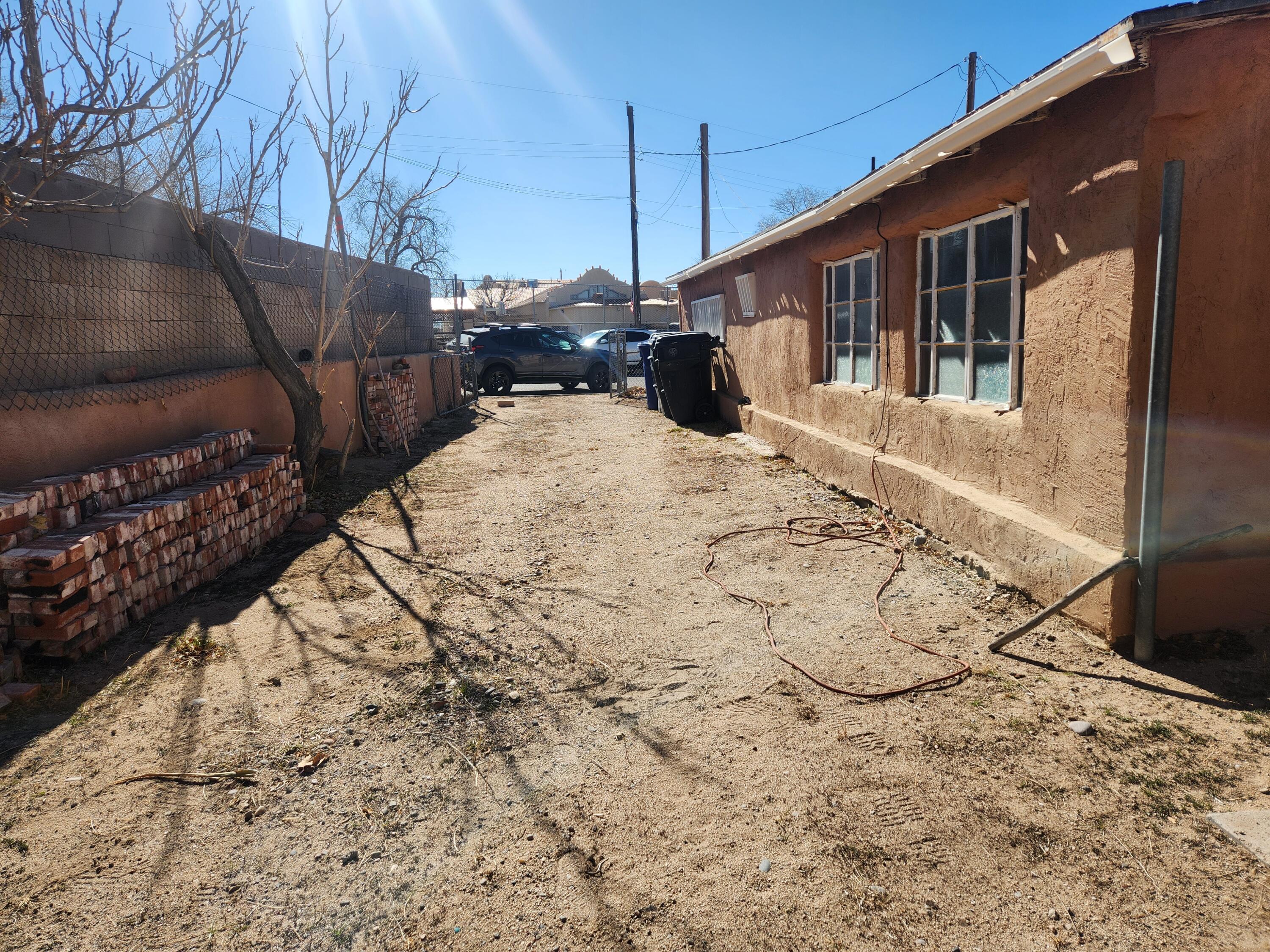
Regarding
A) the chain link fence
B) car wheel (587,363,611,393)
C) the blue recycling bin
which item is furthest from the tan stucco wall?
car wheel (587,363,611,393)

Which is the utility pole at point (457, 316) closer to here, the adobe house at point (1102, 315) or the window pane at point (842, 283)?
the window pane at point (842, 283)

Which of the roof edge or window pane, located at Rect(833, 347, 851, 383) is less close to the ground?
the roof edge

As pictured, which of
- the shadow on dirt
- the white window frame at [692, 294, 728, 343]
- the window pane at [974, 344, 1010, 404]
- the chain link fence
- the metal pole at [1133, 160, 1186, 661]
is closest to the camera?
the shadow on dirt

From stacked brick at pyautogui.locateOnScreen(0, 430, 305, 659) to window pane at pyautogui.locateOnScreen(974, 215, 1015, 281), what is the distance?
529cm

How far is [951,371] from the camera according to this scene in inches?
215

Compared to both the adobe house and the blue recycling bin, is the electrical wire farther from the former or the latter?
the blue recycling bin

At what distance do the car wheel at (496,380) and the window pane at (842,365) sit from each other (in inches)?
480

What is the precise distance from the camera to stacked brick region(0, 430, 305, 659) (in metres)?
3.65

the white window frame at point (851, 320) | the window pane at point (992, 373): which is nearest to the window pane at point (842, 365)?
the white window frame at point (851, 320)

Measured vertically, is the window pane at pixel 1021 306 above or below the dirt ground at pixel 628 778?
above

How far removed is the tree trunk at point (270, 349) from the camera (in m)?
6.75

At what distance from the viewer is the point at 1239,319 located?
11.6 feet

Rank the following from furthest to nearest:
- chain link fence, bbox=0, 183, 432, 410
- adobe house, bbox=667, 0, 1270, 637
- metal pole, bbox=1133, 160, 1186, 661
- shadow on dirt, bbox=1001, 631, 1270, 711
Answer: chain link fence, bbox=0, 183, 432, 410, adobe house, bbox=667, 0, 1270, 637, metal pole, bbox=1133, 160, 1186, 661, shadow on dirt, bbox=1001, 631, 1270, 711

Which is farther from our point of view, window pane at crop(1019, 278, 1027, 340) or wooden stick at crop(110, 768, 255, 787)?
window pane at crop(1019, 278, 1027, 340)
